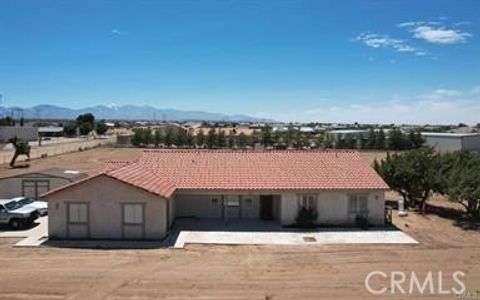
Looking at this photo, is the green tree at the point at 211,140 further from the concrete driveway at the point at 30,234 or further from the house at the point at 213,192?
the concrete driveway at the point at 30,234

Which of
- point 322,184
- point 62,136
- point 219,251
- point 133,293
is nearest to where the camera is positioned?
point 133,293

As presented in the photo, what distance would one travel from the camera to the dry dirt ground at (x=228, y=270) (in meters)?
17.0

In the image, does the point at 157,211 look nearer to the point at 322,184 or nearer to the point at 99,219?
the point at 99,219

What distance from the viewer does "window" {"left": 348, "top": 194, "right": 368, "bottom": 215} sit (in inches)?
1096

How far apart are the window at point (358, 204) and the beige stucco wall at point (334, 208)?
8.0 inches

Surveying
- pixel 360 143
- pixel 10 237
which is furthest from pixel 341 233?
pixel 360 143

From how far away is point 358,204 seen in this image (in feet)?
91.5

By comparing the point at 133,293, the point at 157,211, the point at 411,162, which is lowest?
the point at 133,293

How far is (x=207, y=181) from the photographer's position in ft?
92.6

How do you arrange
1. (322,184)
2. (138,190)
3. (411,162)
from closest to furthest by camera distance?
(138,190)
(322,184)
(411,162)

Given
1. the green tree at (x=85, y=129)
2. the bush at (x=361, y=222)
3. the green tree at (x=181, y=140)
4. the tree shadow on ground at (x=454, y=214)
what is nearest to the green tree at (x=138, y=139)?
the green tree at (x=181, y=140)

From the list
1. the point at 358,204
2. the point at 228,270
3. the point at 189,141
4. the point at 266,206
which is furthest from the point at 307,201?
the point at 189,141

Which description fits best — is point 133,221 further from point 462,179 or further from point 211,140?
point 211,140

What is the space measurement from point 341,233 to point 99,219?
11481 mm
